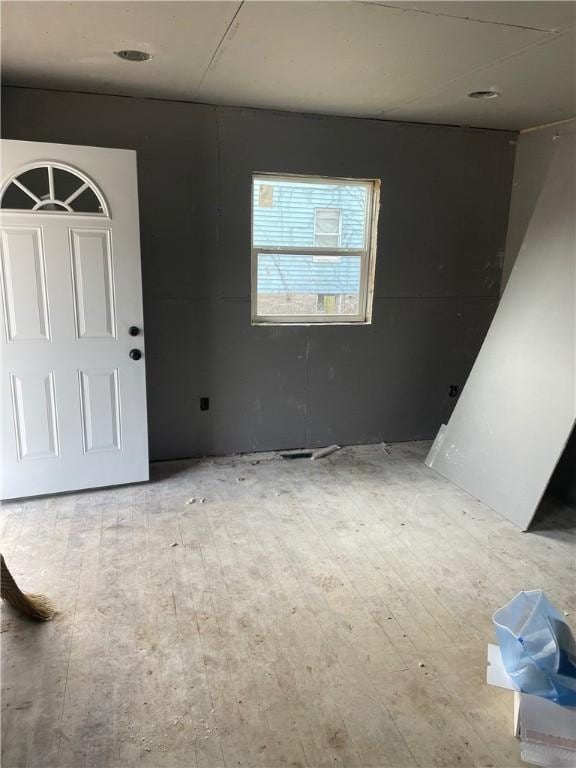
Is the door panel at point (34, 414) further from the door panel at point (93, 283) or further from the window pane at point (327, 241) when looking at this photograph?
the window pane at point (327, 241)

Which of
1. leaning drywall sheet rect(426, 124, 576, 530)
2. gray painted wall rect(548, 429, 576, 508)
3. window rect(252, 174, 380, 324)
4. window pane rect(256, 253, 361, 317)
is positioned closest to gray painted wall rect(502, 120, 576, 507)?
gray painted wall rect(548, 429, 576, 508)

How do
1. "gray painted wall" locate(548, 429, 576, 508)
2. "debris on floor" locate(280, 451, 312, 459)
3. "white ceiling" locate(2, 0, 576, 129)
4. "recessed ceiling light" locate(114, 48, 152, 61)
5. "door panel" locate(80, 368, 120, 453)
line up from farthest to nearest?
"debris on floor" locate(280, 451, 312, 459), "gray painted wall" locate(548, 429, 576, 508), "door panel" locate(80, 368, 120, 453), "recessed ceiling light" locate(114, 48, 152, 61), "white ceiling" locate(2, 0, 576, 129)

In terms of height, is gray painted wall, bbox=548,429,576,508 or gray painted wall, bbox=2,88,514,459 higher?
gray painted wall, bbox=2,88,514,459

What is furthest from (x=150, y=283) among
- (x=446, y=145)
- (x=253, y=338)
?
(x=446, y=145)

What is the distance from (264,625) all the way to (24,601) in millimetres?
1008

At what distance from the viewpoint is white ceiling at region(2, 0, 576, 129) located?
211 centimetres

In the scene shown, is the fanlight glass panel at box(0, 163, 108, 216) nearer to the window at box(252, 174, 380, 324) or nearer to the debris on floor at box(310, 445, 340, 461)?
the window at box(252, 174, 380, 324)

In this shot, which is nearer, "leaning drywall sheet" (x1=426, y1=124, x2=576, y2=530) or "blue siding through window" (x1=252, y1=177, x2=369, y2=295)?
"leaning drywall sheet" (x1=426, y1=124, x2=576, y2=530)

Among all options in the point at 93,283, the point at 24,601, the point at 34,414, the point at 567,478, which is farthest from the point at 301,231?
the point at 24,601

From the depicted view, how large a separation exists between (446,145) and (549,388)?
2104 millimetres

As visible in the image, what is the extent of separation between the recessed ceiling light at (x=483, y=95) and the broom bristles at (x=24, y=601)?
353 centimetres

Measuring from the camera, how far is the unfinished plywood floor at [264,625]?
69.7 inches

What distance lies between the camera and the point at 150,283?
12.3 ft

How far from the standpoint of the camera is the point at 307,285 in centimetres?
413
